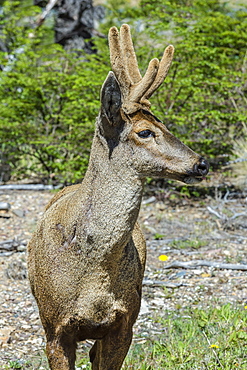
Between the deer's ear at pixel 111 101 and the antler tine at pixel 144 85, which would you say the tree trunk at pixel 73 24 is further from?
the deer's ear at pixel 111 101

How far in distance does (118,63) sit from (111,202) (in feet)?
2.63

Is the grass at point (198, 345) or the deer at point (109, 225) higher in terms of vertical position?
the deer at point (109, 225)

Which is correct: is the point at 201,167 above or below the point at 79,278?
above

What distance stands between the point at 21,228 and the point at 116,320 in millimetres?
5409

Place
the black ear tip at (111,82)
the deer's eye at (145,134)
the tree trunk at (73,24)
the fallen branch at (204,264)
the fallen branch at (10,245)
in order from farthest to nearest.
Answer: the tree trunk at (73,24), the fallen branch at (10,245), the fallen branch at (204,264), the deer's eye at (145,134), the black ear tip at (111,82)

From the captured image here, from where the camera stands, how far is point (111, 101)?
2.60 metres

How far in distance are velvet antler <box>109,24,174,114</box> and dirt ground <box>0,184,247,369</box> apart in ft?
8.08

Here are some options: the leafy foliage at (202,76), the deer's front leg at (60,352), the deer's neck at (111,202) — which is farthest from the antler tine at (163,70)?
the leafy foliage at (202,76)

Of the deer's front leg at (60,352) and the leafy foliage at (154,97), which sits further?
the leafy foliage at (154,97)

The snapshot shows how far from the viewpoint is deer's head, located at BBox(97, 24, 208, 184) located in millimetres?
2615

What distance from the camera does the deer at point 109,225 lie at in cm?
266

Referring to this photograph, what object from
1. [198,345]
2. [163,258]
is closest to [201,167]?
[198,345]

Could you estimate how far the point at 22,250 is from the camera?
276 inches

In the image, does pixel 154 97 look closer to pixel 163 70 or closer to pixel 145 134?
pixel 163 70
